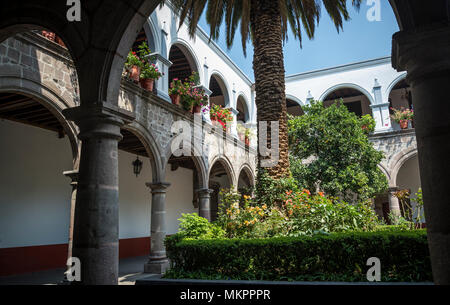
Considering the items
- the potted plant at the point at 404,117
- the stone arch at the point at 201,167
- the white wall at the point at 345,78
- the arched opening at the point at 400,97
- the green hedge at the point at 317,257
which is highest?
the white wall at the point at 345,78

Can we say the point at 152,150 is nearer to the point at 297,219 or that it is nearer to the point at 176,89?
the point at 176,89

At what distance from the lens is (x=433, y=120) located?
7.39 ft

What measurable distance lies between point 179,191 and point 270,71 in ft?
28.5

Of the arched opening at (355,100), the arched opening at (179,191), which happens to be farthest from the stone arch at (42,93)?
the arched opening at (355,100)

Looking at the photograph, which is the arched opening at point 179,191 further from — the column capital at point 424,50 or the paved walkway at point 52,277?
the column capital at point 424,50

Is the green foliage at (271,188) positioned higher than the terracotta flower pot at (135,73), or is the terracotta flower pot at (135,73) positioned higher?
the terracotta flower pot at (135,73)

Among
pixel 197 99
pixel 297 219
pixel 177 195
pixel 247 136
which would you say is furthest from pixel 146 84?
pixel 247 136

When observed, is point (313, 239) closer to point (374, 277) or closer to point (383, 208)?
point (374, 277)

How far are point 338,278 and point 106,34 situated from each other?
4.17 m

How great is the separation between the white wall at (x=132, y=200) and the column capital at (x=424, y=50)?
10.5 meters

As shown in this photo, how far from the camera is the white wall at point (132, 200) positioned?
11.7m

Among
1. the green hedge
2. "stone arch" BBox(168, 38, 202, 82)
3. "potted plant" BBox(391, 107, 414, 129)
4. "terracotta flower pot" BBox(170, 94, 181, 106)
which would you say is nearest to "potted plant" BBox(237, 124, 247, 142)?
"stone arch" BBox(168, 38, 202, 82)

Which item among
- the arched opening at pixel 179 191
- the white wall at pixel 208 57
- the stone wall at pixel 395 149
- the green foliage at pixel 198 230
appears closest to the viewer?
the green foliage at pixel 198 230
